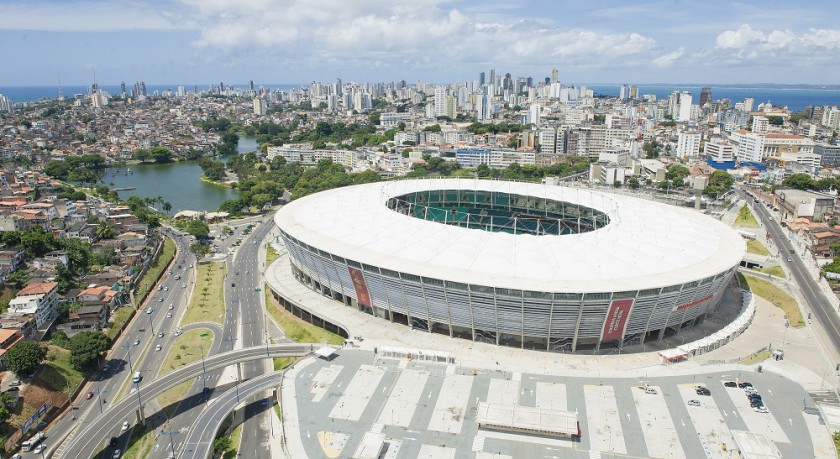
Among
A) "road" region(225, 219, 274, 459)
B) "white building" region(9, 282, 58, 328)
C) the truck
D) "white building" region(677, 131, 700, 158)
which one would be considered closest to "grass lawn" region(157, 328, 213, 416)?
"road" region(225, 219, 274, 459)

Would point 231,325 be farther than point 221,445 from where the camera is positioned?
Yes

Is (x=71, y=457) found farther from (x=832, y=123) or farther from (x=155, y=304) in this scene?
(x=832, y=123)

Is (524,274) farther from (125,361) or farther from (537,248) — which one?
(125,361)

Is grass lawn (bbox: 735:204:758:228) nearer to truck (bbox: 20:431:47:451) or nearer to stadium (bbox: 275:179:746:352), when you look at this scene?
stadium (bbox: 275:179:746:352)

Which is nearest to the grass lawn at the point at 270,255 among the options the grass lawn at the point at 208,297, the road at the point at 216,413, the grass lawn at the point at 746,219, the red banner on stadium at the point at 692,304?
the grass lawn at the point at 208,297

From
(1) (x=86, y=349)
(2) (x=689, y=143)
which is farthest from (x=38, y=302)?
(2) (x=689, y=143)

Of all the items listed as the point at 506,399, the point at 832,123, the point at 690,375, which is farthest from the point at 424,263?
the point at 832,123

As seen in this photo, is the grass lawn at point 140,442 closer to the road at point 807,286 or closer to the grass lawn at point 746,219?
the road at point 807,286
